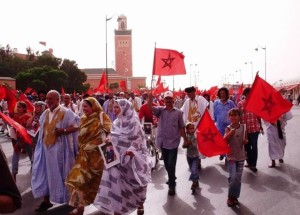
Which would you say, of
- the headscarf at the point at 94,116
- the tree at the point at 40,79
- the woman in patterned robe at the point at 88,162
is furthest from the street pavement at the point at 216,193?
Result: the tree at the point at 40,79

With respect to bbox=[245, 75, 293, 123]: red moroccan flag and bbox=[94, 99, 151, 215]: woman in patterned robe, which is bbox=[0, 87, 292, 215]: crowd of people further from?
bbox=[245, 75, 293, 123]: red moroccan flag

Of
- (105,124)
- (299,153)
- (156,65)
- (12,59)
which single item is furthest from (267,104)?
(12,59)

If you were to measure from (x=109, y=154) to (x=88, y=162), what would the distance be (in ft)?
1.96

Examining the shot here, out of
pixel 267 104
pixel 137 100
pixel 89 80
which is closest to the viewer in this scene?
pixel 267 104

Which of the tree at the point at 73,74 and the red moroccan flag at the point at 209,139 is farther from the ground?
the tree at the point at 73,74

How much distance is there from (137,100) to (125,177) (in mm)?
11202

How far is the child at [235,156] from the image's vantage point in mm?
6156

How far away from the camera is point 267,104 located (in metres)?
6.84

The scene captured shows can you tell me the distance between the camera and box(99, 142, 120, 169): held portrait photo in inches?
219

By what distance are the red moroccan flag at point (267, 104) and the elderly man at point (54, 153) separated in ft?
9.18

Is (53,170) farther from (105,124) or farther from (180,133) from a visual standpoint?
(180,133)

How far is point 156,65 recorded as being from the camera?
7.81 metres

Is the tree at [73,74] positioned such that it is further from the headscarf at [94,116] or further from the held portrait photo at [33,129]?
the headscarf at [94,116]

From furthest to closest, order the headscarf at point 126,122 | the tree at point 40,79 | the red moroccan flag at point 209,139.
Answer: the tree at point 40,79 → the red moroccan flag at point 209,139 → the headscarf at point 126,122
